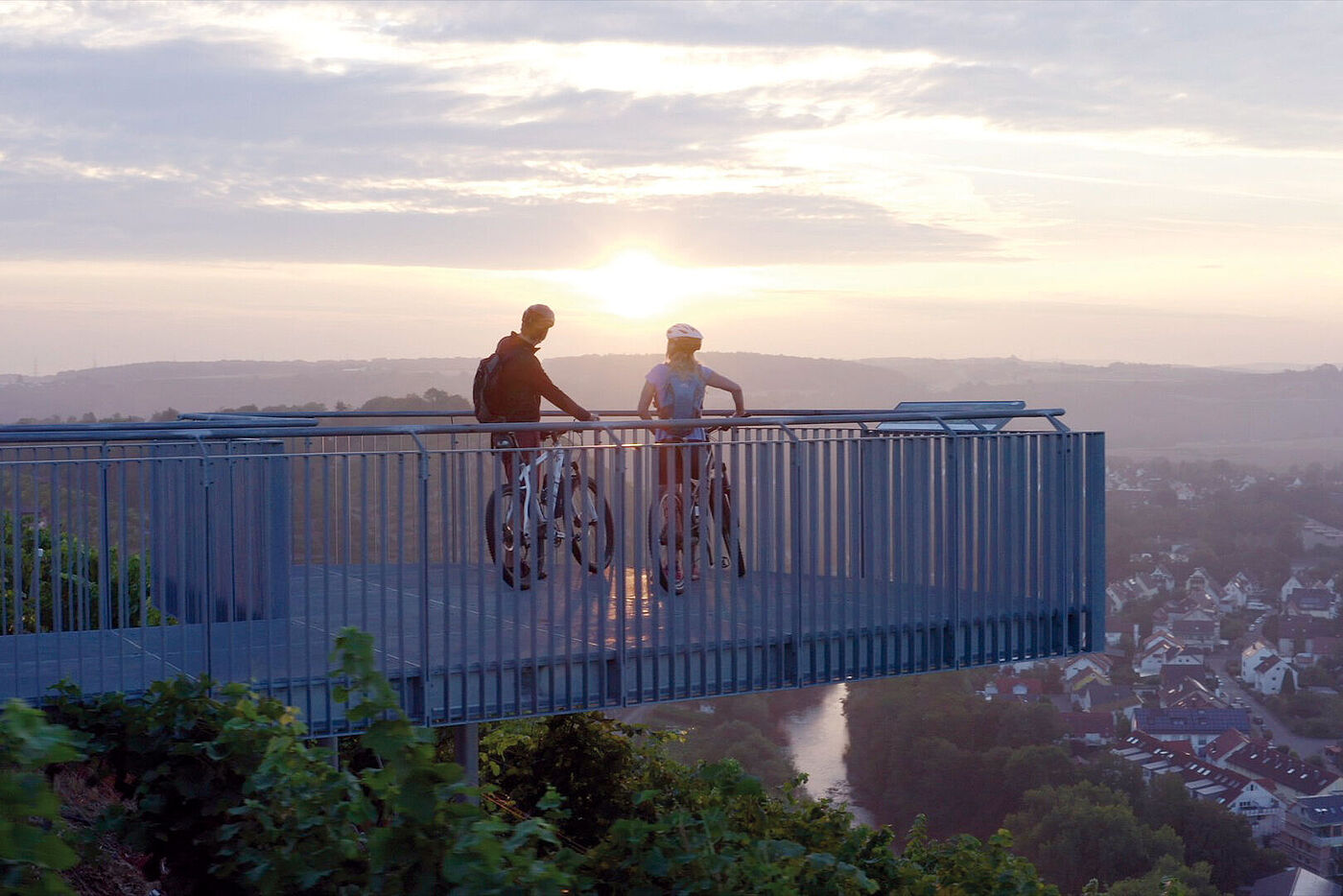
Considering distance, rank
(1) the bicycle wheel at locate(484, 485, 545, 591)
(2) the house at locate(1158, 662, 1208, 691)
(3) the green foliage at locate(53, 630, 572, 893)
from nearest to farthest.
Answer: (3) the green foliage at locate(53, 630, 572, 893) → (1) the bicycle wheel at locate(484, 485, 545, 591) → (2) the house at locate(1158, 662, 1208, 691)

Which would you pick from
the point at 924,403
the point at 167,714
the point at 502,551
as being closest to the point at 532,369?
the point at 502,551

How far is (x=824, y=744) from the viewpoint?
257 feet

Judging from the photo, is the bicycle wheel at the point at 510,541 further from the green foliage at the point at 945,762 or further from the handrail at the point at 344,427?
the green foliage at the point at 945,762

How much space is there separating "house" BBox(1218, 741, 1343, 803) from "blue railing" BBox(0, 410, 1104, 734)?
7386cm

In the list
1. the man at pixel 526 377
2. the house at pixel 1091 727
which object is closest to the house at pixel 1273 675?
the house at pixel 1091 727

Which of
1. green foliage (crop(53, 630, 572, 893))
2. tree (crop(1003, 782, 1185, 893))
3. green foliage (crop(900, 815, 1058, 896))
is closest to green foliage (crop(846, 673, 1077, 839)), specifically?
tree (crop(1003, 782, 1185, 893))

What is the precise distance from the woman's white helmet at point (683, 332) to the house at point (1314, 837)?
73766 mm

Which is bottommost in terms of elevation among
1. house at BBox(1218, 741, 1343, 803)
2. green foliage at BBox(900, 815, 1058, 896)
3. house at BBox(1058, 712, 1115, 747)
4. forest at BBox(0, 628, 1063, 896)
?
house at BBox(1218, 741, 1343, 803)

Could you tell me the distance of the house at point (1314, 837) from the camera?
2938 inches

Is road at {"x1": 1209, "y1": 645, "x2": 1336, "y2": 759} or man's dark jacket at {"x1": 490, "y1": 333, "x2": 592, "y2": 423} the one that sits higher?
man's dark jacket at {"x1": 490, "y1": 333, "x2": 592, "y2": 423}

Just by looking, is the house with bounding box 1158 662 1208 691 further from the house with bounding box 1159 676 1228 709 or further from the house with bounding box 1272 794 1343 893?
the house with bounding box 1272 794 1343 893

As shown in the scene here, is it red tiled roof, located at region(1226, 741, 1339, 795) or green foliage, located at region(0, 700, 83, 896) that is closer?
green foliage, located at region(0, 700, 83, 896)

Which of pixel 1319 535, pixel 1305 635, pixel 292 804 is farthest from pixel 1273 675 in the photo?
pixel 292 804

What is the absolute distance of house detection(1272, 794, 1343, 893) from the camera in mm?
74625
